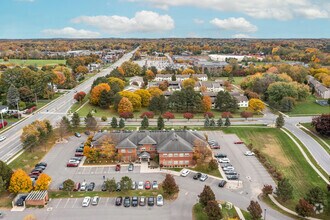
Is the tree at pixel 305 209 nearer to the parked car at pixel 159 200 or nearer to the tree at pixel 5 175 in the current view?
the parked car at pixel 159 200

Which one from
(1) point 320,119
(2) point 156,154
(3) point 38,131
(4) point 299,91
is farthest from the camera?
(4) point 299,91

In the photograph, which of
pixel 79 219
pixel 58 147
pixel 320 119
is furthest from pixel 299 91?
pixel 79 219

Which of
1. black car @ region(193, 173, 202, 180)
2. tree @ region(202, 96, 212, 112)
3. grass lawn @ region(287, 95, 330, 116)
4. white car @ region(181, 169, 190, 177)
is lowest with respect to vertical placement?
white car @ region(181, 169, 190, 177)

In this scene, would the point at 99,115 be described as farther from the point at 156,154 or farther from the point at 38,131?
the point at 156,154

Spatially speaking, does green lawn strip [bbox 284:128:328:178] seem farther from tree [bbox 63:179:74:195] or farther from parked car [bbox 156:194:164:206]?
tree [bbox 63:179:74:195]

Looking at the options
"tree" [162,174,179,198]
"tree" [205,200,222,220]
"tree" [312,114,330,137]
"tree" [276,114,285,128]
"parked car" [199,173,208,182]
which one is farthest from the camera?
"tree" [276,114,285,128]

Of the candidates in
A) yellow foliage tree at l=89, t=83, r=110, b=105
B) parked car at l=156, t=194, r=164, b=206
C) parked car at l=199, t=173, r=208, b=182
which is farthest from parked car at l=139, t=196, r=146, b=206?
yellow foliage tree at l=89, t=83, r=110, b=105

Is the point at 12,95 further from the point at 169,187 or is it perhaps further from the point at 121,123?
the point at 169,187
